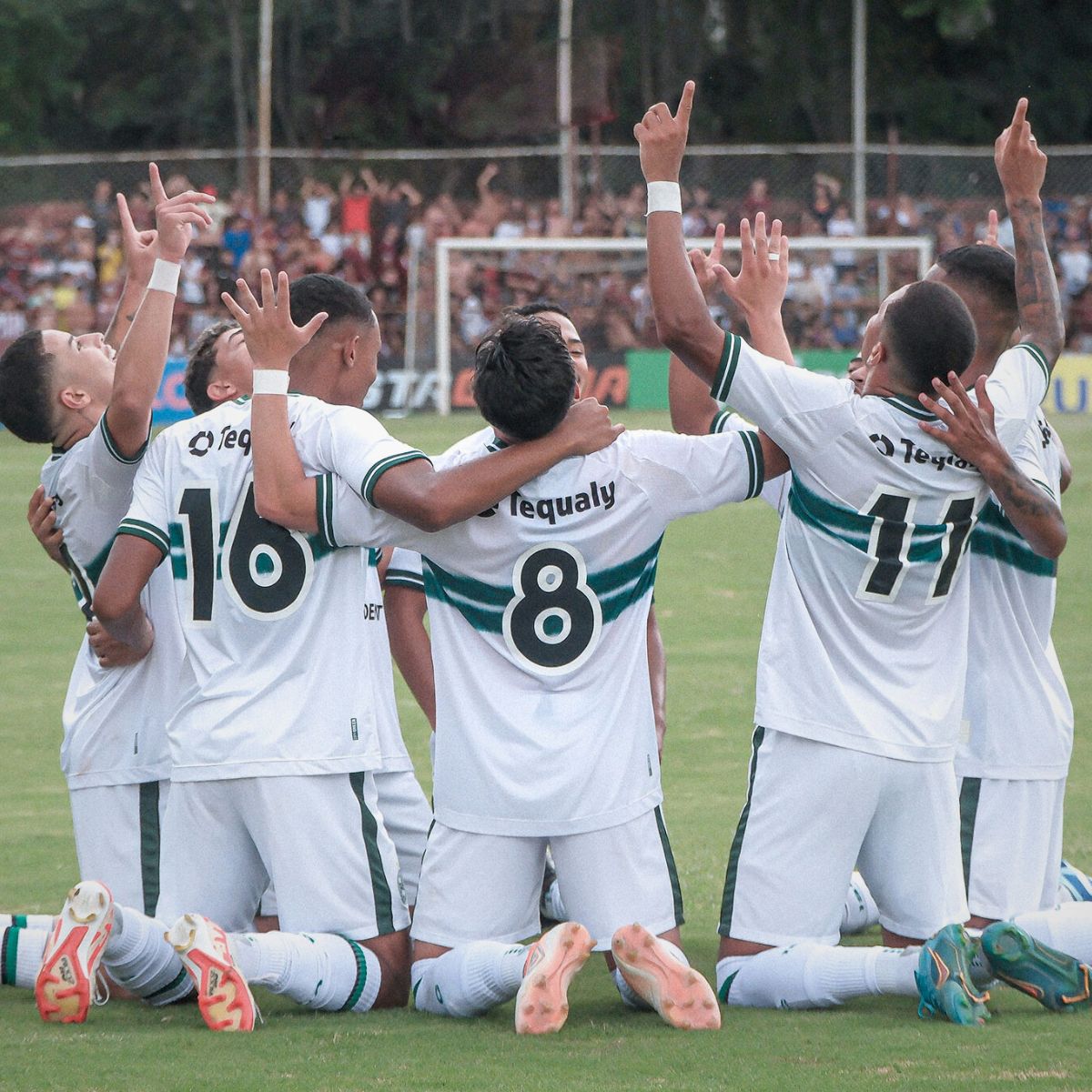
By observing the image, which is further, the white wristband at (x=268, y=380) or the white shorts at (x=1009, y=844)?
the white shorts at (x=1009, y=844)

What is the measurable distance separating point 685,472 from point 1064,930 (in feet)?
5.06

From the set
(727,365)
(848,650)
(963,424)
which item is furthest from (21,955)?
(963,424)

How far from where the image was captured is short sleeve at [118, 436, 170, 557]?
174 inches

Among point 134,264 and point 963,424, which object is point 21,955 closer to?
point 134,264

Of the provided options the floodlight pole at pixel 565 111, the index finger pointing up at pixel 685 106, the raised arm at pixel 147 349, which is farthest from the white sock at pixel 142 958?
the floodlight pole at pixel 565 111

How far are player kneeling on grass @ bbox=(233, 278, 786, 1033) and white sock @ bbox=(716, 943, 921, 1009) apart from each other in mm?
252

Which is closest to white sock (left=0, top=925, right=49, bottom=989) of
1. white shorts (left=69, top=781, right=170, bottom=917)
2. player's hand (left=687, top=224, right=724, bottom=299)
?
white shorts (left=69, top=781, right=170, bottom=917)

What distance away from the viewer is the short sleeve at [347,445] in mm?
4176

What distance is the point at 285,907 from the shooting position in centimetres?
435

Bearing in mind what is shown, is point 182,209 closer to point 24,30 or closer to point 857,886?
point 857,886

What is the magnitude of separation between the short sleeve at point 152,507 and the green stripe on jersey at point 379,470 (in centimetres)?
60

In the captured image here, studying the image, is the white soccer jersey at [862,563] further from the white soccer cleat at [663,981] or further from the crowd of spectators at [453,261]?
the crowd of spectators at [453,261]

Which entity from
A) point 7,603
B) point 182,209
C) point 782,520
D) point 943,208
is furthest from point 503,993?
point 943,208

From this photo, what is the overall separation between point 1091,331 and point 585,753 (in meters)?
23.2
